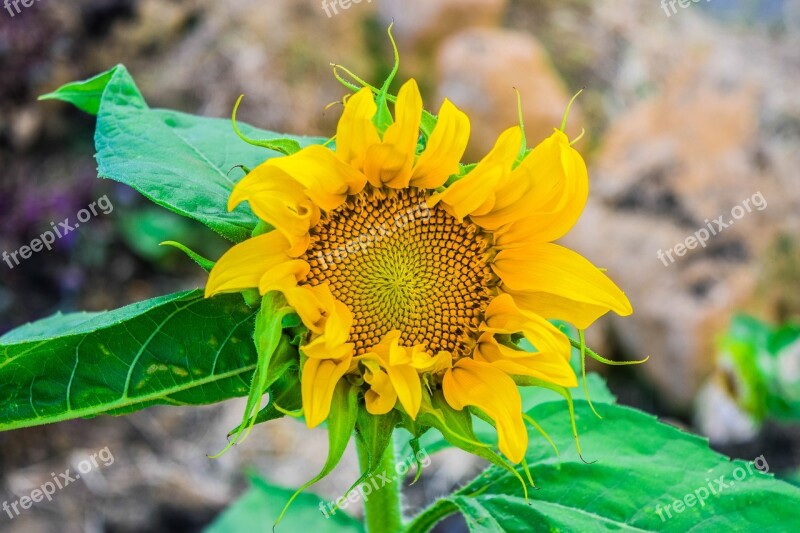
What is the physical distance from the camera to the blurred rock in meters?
3.19

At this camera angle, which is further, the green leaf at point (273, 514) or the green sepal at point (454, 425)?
the green leaf at point (273, 514)

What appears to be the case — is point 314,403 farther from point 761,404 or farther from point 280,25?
point 280,25

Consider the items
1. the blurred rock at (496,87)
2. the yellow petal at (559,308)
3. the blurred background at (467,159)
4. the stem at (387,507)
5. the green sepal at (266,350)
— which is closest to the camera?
the green sepal at (266,350)

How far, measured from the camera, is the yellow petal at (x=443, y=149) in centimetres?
70

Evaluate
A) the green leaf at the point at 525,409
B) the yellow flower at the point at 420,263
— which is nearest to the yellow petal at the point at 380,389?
the yellow flower at the point at 420,263

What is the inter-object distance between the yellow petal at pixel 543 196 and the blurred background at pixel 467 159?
1.44 metres

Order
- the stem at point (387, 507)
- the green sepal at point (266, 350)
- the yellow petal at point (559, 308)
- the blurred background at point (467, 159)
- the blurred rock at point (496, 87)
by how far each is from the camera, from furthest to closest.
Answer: the blurred rock at point (496, 87) → the blurred background at point (467, 159) → the stem at point (387, 507) → the yellow petal at point (559, 308) → the green sepal at point (266, 350)

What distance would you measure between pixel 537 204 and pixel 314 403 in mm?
263

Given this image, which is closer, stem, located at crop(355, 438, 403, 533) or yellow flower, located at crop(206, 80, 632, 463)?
yellow flower, located at crop(206, 80, 632, 463)

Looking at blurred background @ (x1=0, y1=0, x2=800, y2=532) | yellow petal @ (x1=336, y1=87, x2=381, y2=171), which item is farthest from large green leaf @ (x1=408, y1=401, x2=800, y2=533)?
blurred background @ (x1=0, y1=0, x2=800, y2=532)

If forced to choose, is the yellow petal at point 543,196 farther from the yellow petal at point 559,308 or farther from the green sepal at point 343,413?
the green sepal at point 343,413

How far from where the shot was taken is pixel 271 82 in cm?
323

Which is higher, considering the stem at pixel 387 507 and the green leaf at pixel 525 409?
the green leaf at pixel 525 409

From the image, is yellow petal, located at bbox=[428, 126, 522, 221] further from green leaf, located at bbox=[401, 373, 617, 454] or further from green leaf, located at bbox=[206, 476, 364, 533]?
green leaf, located at bbox=[206, 476, 364, 533]
